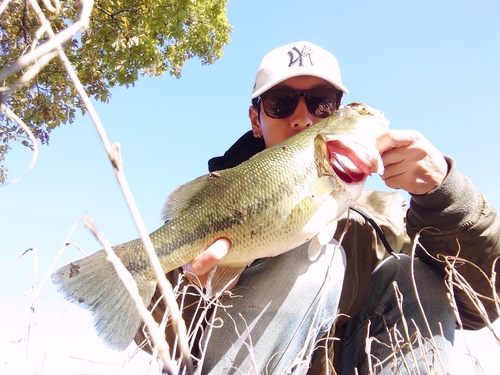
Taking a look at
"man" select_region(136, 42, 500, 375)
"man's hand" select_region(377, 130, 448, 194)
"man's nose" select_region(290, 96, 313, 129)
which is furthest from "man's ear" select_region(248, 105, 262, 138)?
"man's hand" select_region(377, 130, 448, 194)

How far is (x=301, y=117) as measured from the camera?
2.80 metres

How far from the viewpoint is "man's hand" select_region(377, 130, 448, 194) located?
196 cm

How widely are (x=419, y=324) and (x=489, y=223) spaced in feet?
2.04

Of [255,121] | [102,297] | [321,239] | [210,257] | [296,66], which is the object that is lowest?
[321,239]

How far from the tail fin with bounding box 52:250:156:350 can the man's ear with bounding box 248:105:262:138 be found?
5.23 ft

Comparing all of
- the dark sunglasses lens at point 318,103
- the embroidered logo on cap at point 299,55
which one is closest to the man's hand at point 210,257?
the dark sunglasses lens at point 318,103

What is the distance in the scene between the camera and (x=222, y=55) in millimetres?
7574

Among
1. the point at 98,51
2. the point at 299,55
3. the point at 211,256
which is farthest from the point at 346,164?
the point at 98,51

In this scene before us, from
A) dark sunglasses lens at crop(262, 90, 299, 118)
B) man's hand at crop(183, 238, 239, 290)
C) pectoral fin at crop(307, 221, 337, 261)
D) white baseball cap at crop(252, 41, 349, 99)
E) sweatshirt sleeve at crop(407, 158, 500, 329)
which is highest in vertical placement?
white baseball cap at crop(252, 41, 349, 99)

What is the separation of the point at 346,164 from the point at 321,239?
37cm

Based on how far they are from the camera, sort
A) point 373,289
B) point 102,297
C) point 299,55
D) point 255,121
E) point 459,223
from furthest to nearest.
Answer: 1. point 255,121
2. point 299,55
3. point 373,289
4. point 459,223
5. point 102,297

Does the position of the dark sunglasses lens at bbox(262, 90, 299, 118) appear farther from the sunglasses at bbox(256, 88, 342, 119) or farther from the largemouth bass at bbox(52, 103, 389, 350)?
the largemouth bass at bbox(52, 103, 389, 350)

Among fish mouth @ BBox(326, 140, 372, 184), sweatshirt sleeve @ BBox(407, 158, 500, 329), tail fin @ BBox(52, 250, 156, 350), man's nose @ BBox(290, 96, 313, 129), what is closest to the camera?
tail fin @ BBox(52, 250, 156, 350)

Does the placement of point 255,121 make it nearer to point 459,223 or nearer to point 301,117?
point 301,117
